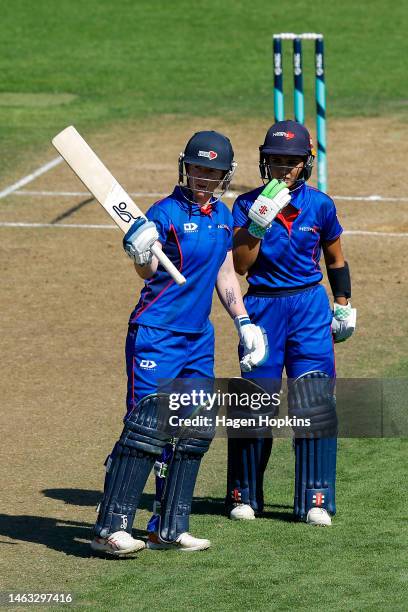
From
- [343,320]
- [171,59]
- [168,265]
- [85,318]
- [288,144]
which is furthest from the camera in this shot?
[171,59]

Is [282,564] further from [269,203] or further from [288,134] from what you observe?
[288,134]

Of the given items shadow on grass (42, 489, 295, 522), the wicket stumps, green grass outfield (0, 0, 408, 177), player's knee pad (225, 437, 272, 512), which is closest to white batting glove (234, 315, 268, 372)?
player's knee pad (225, 437, 272, 512)

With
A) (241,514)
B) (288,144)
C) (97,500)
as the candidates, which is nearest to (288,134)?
(288,144)

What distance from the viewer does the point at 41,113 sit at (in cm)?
2225

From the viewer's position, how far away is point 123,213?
26.7 feet

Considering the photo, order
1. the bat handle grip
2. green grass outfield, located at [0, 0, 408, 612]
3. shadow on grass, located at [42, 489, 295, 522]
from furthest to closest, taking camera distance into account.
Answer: shadow on grass, located at [42, 489, 295, 522]
the bat handle grip
green grass outfield, located at [0, 0, 408, 612]

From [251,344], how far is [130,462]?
0.96m

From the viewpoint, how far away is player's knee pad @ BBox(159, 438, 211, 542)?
26.0ft

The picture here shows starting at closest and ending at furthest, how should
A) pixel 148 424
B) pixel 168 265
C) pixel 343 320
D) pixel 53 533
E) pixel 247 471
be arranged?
1. pixel 168 265
2. pixel 148 424
3. pixel 53 533
4. pixel 247 471
5. pixel 343 320

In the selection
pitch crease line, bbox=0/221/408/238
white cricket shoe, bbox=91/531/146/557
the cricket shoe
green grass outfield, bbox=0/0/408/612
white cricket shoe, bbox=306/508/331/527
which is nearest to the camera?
green grass outfield, bbox=0/0/408/612

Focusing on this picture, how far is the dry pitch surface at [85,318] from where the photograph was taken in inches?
340

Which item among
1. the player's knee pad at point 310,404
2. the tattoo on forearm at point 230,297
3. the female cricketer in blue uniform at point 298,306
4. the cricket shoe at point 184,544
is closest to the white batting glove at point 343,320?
the female cricketer in blue uniform at point 298,306

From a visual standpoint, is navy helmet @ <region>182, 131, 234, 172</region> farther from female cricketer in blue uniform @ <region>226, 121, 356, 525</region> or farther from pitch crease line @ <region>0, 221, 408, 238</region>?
pitch crease line @ <region>0, 221, 408, 238</region>

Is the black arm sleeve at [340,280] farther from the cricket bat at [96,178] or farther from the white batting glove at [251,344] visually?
the cricket bat at [96,178]
